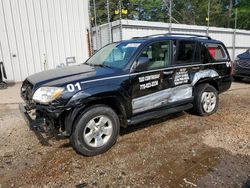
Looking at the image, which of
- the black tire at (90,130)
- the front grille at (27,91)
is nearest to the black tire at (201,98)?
the black tire at (90,130)

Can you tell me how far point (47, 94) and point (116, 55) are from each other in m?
1.57

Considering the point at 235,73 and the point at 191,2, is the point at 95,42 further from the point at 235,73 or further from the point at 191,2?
the point at 191,2

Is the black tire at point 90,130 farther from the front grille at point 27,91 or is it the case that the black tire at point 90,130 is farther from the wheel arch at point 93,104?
the front grille at point 27,91

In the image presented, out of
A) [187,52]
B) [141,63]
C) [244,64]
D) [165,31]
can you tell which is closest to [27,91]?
[141,63]

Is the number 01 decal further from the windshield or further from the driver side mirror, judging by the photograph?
the driver side mirror

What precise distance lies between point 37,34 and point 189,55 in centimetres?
656

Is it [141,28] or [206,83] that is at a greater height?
[141,28]

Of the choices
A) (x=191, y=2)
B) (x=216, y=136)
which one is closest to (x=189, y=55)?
(x=216, y=136)

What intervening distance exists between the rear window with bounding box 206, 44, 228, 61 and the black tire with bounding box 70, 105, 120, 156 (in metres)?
2.81

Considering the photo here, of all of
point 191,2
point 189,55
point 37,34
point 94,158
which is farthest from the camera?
point 191,2

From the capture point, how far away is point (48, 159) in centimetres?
347

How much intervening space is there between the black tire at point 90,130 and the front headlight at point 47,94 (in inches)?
18.2

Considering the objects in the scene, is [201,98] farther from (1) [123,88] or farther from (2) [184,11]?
(2) [184,11]

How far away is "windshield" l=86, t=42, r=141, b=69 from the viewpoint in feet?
12.9
